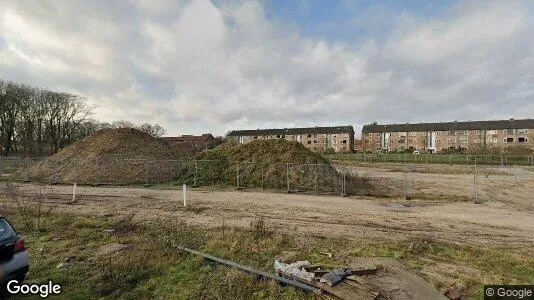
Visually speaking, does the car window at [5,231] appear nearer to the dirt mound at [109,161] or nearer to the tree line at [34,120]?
the dirt mound at [109,161]

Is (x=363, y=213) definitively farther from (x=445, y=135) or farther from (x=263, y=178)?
(x=445, y=135)

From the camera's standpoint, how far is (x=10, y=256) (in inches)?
238

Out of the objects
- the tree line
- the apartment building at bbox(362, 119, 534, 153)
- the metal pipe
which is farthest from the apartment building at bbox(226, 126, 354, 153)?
the metal pipe

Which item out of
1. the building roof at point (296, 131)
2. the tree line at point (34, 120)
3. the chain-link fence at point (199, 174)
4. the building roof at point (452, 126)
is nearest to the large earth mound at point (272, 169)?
→ the chain-link fence at point (199, 174)

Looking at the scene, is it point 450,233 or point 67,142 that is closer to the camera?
point 450,233

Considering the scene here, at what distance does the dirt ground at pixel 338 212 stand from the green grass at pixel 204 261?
4.93ft

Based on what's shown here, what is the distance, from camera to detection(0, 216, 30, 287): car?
231 inches

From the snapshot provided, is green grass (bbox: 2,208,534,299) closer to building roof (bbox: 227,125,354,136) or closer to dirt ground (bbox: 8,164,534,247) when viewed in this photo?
dirt ground (bbox: 8,164,534,247)

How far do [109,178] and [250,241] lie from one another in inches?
927

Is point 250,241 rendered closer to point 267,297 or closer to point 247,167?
point 267,297

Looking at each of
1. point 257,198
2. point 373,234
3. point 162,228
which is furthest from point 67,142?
point 373,234

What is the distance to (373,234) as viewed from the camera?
11.5 metres

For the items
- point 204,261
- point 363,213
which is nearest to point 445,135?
point 363,213

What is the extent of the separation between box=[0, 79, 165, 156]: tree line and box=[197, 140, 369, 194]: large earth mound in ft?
157
